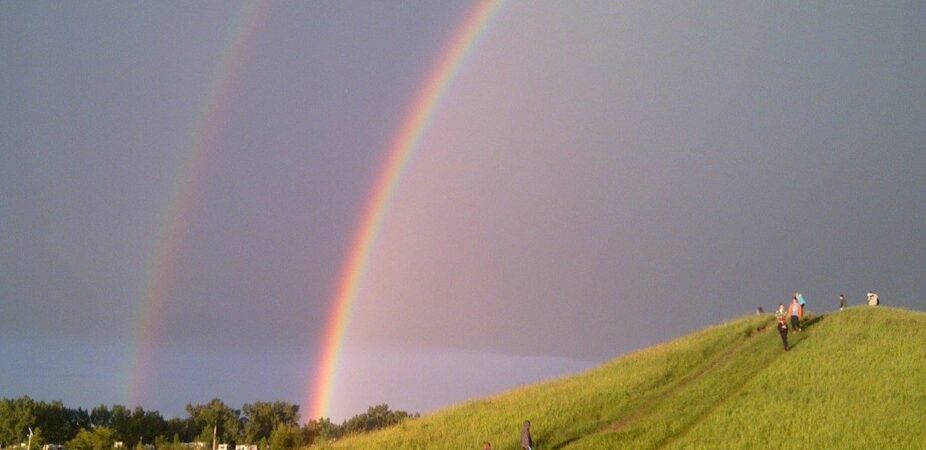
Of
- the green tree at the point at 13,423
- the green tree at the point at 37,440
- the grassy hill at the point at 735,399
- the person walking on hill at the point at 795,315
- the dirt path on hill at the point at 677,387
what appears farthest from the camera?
the green tree at the point at 13,423

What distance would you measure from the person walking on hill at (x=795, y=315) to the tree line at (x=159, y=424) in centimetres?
→ 5832

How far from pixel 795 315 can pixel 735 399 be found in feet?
46.7

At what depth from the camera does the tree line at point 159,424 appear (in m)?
106

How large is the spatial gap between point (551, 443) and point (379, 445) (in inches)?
364

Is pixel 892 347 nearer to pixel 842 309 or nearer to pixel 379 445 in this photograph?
pixel 842 309

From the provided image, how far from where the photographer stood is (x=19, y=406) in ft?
355

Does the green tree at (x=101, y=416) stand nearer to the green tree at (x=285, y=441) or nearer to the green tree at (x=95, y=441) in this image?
the green tree at (x=95, y=441)

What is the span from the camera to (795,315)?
47.6 metres

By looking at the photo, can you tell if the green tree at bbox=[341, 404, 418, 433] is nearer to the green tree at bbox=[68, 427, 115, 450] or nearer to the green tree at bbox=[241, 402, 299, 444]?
the green tree at bbox=[241, 402, 299, 444]

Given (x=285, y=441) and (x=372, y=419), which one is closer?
(x=285, y=441)

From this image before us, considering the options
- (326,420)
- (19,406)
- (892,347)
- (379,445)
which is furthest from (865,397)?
(19,406)

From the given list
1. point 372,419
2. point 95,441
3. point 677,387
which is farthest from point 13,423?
point 677,387

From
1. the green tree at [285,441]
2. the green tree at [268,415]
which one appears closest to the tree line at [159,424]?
the green tree at [268,415]

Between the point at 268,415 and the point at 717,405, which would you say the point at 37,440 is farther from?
the point at 717,405
